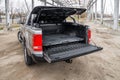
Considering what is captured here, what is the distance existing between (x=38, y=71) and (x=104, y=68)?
1959 millimetres

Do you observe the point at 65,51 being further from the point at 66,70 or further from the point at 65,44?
the point at 66,70

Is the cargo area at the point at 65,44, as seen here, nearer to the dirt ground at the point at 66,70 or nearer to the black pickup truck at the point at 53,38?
the black pickup truck at the point at 53,38

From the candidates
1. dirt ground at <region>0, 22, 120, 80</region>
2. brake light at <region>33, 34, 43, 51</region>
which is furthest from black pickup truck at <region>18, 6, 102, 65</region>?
dirt ground at <region>0, 22, 120, 80</region>

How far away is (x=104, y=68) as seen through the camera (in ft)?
13.1

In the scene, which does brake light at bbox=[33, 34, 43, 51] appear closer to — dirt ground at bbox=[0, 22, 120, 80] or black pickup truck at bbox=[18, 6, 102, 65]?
black pickup truck at bbox=[18, 6, 102, 65]

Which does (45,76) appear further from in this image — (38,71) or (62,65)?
(62,65)

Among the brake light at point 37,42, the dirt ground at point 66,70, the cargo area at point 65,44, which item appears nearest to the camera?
the brake light at point 37,42

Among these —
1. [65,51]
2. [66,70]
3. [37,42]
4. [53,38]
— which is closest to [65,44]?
[65,51]

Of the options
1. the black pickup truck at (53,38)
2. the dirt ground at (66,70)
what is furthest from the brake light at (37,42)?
the dirt ground at (66,70)

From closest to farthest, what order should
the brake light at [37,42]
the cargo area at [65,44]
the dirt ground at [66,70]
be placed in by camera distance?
the brake light at [37,42], the cargo area at [65,44], the dirt ground at [66,70]

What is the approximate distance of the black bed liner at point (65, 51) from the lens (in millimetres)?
3070

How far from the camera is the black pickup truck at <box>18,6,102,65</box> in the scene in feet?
10.2

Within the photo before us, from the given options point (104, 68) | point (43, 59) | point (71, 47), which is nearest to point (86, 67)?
point (104, 68)

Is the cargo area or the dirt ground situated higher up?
the cargo area
